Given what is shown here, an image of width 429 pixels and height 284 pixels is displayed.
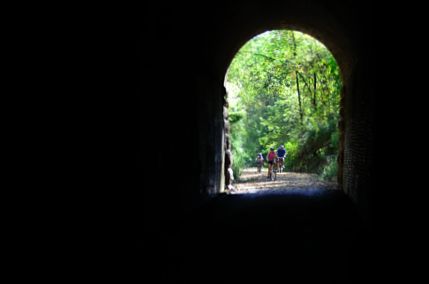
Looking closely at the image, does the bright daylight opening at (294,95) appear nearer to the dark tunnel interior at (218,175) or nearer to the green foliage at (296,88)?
the green foliage at (296,88)

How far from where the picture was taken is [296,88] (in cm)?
1842

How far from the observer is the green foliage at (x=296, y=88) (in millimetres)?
15883

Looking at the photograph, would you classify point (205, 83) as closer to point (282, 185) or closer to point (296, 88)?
point (282, 185)

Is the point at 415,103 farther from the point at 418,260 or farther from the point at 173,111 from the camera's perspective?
the point at 173,111

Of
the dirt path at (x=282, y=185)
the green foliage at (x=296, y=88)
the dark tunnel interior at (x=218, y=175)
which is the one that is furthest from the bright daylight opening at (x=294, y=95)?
the dark tunnel interior at (x=218, y=175)

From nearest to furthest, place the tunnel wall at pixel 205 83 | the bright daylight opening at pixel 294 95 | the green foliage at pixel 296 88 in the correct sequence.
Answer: the tunnel wall at pixel 205 83, the bright daylight opening at pixel 294 95, the green foliage at pixel 296 88

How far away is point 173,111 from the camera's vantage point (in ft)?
17.6

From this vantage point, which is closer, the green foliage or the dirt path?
the dirt path

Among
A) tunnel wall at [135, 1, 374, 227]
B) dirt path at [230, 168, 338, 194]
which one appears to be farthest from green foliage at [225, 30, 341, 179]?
tunnel wall at [135, 1, 374, 227]

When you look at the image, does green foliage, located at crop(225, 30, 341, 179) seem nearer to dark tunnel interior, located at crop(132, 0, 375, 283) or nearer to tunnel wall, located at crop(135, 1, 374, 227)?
tunnel wall, located at crop(135, 1, 374, 227)

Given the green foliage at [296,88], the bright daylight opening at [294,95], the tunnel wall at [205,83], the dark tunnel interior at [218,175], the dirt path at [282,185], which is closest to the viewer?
the dark tunnel interior at [218,175]

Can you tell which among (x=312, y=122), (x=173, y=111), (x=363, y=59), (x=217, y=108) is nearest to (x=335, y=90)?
(x=312, y=122)

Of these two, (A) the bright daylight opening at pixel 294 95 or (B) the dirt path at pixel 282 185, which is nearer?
(B) the dirt path at pixel 282 185

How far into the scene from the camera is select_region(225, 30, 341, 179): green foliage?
52.1 ft
